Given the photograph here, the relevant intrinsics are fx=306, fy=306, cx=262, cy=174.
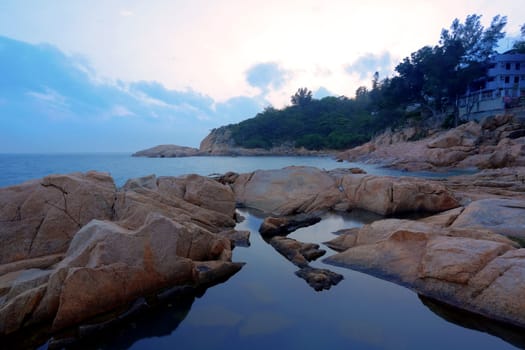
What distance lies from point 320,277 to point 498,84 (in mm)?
50787

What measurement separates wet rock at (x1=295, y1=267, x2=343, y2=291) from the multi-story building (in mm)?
46009

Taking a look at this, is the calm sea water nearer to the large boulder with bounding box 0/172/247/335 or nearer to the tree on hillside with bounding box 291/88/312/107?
the large boulder with bounding box 0/172/247/335

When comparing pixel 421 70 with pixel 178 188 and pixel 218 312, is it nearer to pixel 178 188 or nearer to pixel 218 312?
pixel 178 188

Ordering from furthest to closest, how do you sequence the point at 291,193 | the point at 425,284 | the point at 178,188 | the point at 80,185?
the point at 291,193
the point at 178,188
the point at 80,185
the point at 425,284

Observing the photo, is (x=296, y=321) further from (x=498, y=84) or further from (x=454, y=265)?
(x=498, y=84)

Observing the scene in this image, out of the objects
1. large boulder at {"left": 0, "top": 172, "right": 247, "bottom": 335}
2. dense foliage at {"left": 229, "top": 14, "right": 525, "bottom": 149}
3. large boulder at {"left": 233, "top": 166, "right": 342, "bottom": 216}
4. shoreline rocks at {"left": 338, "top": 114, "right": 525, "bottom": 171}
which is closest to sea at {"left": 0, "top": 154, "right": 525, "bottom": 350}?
large boulder at {"left": 0, "top": 172, "right": 247, "bottom": 335}

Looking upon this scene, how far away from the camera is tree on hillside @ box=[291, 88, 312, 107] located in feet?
360

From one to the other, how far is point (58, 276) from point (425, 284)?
6165 millimetres

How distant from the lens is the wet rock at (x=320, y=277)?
5848mm

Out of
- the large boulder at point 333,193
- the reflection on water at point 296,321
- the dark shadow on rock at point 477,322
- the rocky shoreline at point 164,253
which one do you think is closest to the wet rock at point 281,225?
the rocky shoreline at point 164,253

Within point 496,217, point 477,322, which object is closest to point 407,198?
point 496,217

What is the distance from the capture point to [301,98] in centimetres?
11119

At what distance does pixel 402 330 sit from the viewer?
464cm

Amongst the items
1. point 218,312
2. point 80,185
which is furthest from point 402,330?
point 80,185
